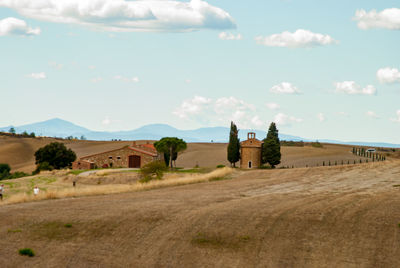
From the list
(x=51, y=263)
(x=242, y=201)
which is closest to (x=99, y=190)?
(x=242, y=201)

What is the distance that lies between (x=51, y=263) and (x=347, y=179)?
1325 inches

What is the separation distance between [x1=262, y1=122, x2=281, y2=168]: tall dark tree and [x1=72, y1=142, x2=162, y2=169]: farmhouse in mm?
19713

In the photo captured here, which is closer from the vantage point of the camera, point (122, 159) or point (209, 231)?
point (209, 231)

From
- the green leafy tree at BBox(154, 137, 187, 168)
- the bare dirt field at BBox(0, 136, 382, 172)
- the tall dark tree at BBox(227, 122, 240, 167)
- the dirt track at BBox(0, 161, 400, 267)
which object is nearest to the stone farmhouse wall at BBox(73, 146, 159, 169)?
the green leafy tree at BBox(154, 137, 187, 168)

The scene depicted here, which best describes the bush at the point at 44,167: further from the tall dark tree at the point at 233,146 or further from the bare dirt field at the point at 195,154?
the tall dark tree at the point at 233,146

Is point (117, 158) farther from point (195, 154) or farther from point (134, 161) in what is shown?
point (195, 154)

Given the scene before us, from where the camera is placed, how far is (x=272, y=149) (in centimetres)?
7769

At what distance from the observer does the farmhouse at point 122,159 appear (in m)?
85.4

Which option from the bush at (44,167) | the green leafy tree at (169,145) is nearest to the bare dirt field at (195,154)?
the green leafy tree at (169,145)

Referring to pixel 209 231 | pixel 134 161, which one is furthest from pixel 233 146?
pixel 209 231

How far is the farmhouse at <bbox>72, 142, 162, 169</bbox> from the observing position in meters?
85.4

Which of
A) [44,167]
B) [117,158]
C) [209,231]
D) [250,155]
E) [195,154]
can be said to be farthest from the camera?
[195,154]

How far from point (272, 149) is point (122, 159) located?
27153 mm

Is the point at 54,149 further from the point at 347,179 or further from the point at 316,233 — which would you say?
the point at 316,233
